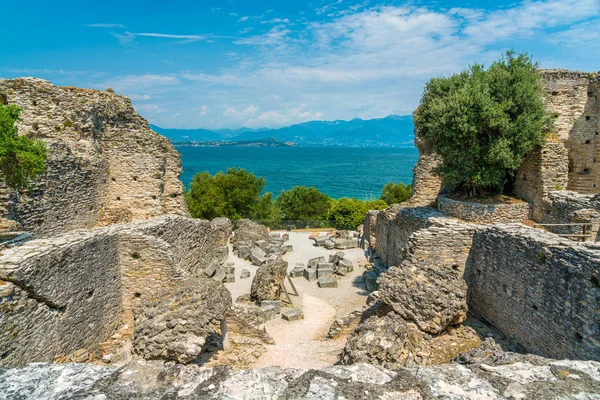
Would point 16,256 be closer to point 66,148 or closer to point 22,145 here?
point 22,145

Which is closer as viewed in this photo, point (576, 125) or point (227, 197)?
point (576, 125)

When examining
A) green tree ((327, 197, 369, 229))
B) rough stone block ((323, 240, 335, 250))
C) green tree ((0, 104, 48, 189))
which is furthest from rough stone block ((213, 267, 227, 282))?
green tree ((327, 197, 369, 229))

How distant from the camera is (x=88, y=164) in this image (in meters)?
13.3

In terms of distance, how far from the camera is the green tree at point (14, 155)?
862 centimetres

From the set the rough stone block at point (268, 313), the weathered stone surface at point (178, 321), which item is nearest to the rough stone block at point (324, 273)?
the rough stone block at point (268, 313)

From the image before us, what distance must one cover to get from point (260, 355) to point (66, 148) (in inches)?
363

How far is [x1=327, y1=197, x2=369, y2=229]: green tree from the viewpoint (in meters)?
34.9

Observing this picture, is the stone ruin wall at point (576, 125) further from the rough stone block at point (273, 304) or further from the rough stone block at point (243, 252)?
the rough stone block at point (243, 252)

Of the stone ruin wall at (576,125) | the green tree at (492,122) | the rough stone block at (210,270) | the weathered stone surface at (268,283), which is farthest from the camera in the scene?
the rough stone block at (210,270)

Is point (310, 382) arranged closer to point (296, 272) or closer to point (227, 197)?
point (296, 272)

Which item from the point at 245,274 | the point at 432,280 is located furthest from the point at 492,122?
the point at 245,274

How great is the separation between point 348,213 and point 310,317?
75.3 feet

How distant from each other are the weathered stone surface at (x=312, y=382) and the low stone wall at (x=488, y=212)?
9.40m

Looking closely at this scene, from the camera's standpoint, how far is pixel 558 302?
7902 millimetres
